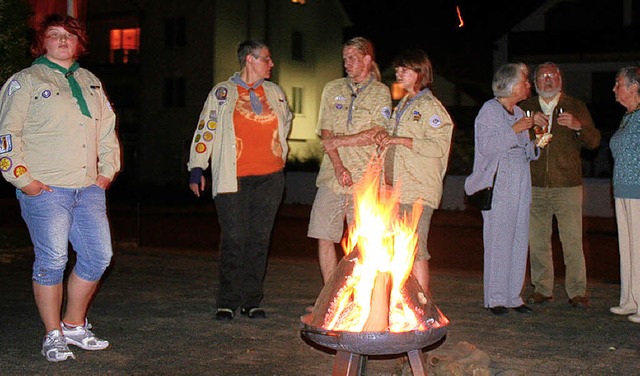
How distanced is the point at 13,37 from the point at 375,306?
32.1 ft

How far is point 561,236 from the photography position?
7.89m

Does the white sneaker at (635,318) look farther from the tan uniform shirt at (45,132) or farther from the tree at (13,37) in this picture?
the tree at (13,37)

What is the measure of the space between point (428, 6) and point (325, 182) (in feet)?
114

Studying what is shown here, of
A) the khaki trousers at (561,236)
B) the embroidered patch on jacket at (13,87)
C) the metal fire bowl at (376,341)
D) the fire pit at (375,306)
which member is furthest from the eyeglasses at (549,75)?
the embroidered patch on jacket at (13,87)

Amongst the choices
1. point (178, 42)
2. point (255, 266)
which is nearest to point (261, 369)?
point (255, 266)

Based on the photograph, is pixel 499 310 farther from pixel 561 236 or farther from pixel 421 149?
pixel 421 149

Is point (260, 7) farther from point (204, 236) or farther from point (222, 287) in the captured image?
point (222, 287)

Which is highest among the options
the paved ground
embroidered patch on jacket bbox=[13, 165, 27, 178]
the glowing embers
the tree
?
the tree

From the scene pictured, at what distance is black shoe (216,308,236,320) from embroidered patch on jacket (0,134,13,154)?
2.44 m

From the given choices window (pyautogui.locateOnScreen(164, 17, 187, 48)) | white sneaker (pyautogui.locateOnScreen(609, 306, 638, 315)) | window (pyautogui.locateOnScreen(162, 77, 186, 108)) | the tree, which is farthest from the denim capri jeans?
window (pyautogui.locateOnScreen(164, 17, 187, 48))

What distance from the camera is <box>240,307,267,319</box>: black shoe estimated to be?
6988 mm

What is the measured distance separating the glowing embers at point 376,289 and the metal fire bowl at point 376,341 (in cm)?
5

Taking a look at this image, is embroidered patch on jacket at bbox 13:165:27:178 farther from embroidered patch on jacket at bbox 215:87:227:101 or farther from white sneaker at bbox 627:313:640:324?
white sneaker at bbox 627:313:640:324

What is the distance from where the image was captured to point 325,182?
7.07 metres
